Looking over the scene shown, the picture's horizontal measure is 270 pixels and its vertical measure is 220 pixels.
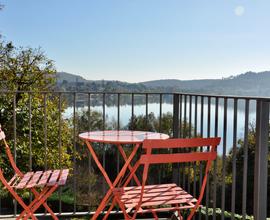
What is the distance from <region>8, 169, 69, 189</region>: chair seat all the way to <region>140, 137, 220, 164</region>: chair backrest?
962 millimetres

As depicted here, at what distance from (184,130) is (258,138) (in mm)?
1176

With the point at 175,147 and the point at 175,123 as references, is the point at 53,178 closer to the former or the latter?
the point at 175,147

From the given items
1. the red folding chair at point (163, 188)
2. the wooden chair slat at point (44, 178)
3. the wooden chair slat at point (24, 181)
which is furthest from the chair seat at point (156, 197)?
the wooden chair slat at point (24, 181)

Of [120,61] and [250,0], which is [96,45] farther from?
[250,0]

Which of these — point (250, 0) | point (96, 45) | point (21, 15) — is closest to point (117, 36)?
point (96, 45)

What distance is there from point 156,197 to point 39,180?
99 centimetres

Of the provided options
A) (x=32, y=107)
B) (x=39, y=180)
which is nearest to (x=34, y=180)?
(x=39, y=180)

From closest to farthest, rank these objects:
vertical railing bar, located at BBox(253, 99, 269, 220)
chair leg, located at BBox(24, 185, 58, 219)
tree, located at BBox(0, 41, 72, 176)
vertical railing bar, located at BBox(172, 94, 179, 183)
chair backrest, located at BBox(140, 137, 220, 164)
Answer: chair backrest, located at BBox(140, 137, 220, 164), vertical railing bar, located at BBox(253, 99, 269, 220), chair leg, located at BBox(24, 185, 58, 219), vertical railing bar, located at BBox(172, 94, 179, 183), tree, located at BBox(0, 41, 72, 176)

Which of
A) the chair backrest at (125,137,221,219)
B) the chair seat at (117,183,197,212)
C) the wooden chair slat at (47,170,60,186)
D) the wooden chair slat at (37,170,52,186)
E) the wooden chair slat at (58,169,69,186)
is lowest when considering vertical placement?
the chair seat at (117,183,197,212)

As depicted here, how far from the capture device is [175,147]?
2.13 meters

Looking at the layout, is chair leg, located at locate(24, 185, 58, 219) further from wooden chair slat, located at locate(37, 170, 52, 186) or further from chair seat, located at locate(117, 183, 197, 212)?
chair seat, located at locate(117, 183, 197, 212)

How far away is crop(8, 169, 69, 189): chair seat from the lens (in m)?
2.71

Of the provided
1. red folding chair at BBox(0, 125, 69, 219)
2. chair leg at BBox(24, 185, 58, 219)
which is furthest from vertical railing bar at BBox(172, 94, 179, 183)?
chair leg at BBox(24, 185, 58, 219)

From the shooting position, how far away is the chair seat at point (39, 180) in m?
2.71
